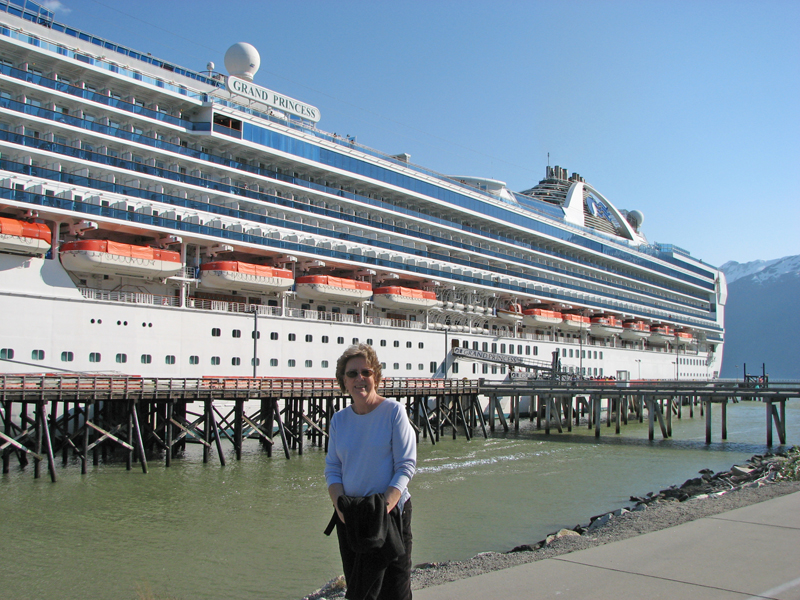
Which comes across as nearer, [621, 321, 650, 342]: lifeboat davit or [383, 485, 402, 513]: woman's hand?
[383, 485, 402, 513]: woman's hand

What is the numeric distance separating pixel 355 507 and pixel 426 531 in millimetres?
11884

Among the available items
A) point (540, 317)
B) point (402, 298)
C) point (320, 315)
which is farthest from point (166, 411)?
point (540, 317)

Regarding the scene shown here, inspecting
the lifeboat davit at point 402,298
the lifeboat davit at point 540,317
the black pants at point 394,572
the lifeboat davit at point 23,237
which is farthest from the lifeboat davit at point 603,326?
the black pants at point 394,572

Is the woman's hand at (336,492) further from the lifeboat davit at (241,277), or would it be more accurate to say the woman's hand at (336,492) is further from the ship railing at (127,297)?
the lifeboat davit at (241,277)

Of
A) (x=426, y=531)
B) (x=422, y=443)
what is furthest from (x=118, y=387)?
(x=422, y=443)

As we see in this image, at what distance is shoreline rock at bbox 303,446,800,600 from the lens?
29.0ft

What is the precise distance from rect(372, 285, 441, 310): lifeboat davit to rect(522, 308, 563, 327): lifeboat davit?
534 inches

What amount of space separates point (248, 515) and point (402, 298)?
77.6 ft

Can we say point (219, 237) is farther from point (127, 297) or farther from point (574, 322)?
point (574, 322)

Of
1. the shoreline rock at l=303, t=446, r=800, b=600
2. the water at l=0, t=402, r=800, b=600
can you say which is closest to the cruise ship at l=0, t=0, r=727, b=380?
the water at l=0, t=402, r=800, b=600

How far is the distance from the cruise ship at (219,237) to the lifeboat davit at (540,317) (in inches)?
8.9

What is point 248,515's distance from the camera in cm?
1741

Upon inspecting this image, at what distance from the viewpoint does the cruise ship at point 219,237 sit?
87.2ft

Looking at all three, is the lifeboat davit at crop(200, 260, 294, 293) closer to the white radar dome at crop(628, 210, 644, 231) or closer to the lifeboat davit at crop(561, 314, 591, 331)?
the lifeboat davit at crop(561, 314, 591, 331)
